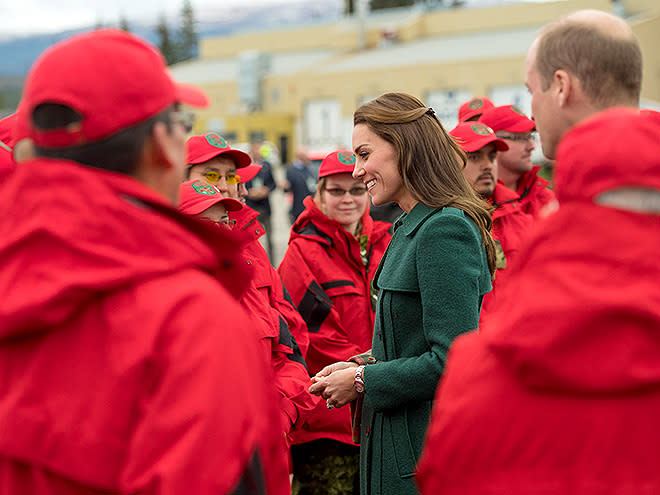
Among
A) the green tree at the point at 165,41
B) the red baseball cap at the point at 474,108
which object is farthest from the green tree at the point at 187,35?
the red baseball cap at the point at 474,108

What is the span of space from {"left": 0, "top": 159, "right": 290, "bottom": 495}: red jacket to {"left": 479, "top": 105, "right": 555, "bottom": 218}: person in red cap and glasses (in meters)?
3.87

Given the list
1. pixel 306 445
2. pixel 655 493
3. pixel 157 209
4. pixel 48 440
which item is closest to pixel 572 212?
pixel 655 493

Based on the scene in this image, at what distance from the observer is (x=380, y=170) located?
113 inches

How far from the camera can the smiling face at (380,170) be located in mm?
2861

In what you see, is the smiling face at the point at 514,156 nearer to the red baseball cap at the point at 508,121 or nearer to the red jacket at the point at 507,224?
the red baseball cap at the point at 508,121

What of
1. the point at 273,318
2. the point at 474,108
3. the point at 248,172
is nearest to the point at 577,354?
the point at 273,318

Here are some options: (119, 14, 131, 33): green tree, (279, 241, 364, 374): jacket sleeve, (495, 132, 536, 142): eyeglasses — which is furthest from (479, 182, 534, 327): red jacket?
(119, 14, 131, 33): green tree

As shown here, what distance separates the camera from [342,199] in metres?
4.35

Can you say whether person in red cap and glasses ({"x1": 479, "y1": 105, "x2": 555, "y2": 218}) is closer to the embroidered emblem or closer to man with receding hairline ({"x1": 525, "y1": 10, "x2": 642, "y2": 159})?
the embroidered emblem

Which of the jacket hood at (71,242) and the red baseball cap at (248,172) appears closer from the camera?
the jacket hood at (71,242)

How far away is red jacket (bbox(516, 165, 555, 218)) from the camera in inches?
196

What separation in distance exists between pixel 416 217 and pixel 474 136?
5.65 feet

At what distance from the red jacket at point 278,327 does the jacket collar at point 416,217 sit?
781 millimetres

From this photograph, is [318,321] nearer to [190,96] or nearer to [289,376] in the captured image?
[289,376]
